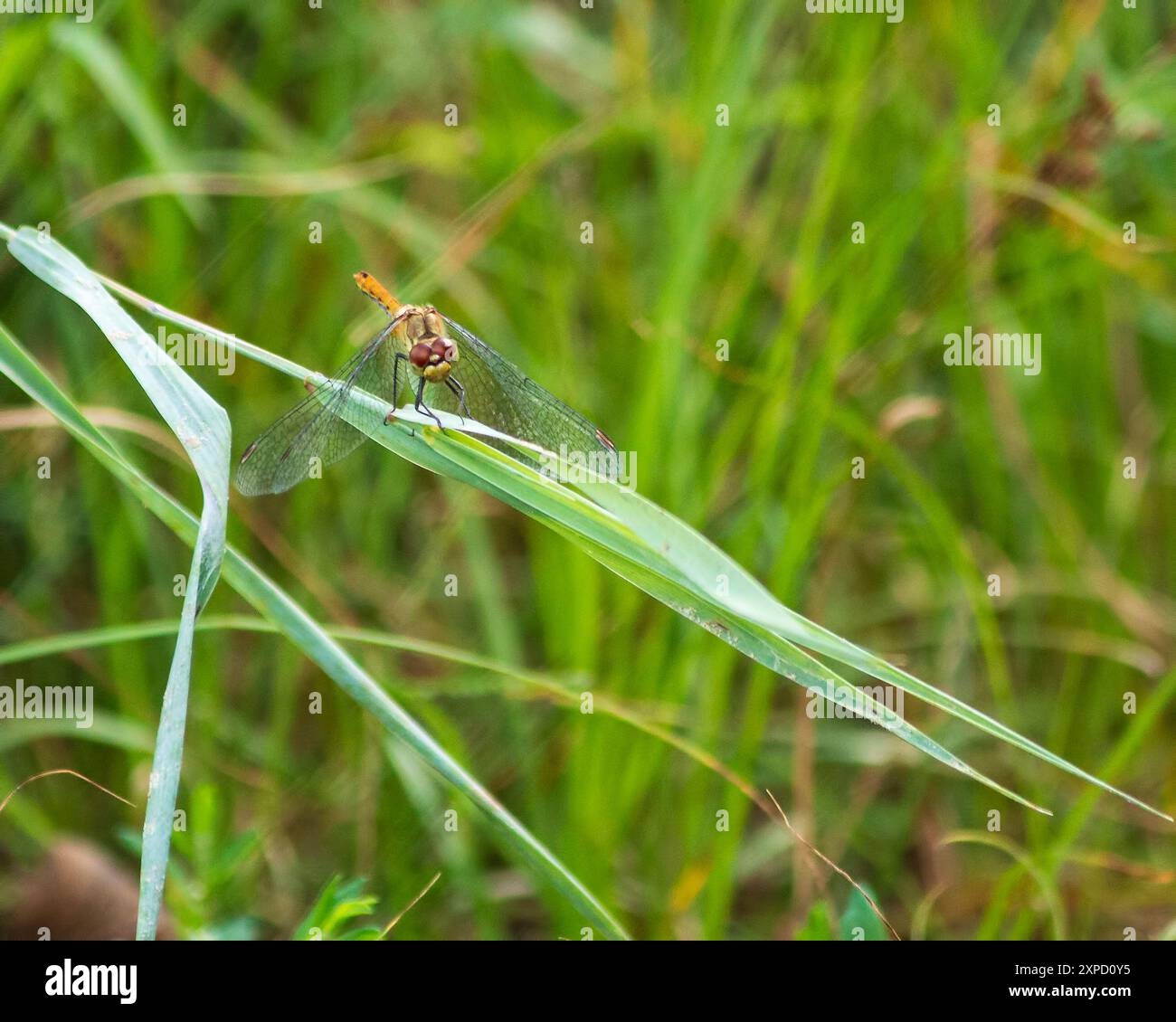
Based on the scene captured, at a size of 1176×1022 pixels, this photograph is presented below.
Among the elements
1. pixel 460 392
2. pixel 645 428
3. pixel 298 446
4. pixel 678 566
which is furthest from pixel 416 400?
pixel 645 428

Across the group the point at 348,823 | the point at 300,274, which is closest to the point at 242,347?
the point at 348,823

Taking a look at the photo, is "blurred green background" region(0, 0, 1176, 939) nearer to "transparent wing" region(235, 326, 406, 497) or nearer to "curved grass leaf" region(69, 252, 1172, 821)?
"transparent wing" region(235, 326, 406, 497)

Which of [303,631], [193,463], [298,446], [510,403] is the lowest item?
[303,631]

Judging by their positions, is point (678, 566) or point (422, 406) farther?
point (422, 406)

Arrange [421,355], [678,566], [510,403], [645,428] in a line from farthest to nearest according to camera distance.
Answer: [645,428] → [510,403] → [421,355] → [678,566]

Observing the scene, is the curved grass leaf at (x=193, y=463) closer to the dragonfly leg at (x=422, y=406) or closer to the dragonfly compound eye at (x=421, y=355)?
the dragonfly leg at (x=422, y=406)

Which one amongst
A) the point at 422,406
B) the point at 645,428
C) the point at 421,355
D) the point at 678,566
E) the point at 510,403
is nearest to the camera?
the point at 678,566

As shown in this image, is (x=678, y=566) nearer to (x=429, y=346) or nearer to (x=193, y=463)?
(x=193, y=463)

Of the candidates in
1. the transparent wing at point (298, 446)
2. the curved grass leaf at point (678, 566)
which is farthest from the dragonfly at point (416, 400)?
the curved grass leaf at point (678, 566)
